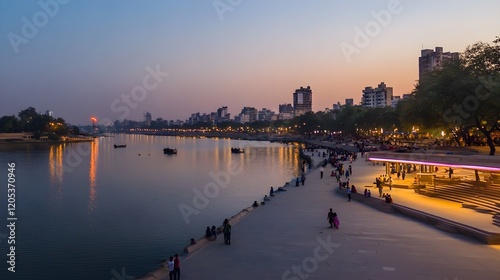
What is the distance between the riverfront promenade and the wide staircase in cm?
93

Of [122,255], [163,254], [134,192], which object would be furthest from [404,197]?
[134,192]

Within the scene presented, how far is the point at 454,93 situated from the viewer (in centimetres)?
3262

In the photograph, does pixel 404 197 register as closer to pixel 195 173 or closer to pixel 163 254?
pixel 163 254

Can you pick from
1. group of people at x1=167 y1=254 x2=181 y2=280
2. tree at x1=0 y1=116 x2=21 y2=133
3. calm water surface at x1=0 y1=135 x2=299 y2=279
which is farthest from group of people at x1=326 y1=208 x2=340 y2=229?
tree at x1=0 y1=116 x2=21 y2=133

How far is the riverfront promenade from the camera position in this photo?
13.9 meters

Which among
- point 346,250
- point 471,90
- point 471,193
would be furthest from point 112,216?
point 471,90

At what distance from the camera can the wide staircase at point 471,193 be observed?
21.5 meters

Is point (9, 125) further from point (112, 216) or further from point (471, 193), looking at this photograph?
point (471, 193)

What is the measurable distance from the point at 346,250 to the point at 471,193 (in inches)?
491

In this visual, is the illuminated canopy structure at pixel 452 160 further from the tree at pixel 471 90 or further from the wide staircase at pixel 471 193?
the tree at pixel 471 90

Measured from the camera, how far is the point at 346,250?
1642 cm

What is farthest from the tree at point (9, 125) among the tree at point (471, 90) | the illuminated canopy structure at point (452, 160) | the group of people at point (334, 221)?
the group of people at point (334, 221)

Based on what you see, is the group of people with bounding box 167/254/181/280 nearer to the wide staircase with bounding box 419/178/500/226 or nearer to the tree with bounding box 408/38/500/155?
the wide staircase with bounding box 419/178/500/226

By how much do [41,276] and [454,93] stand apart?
3193 centimetres
